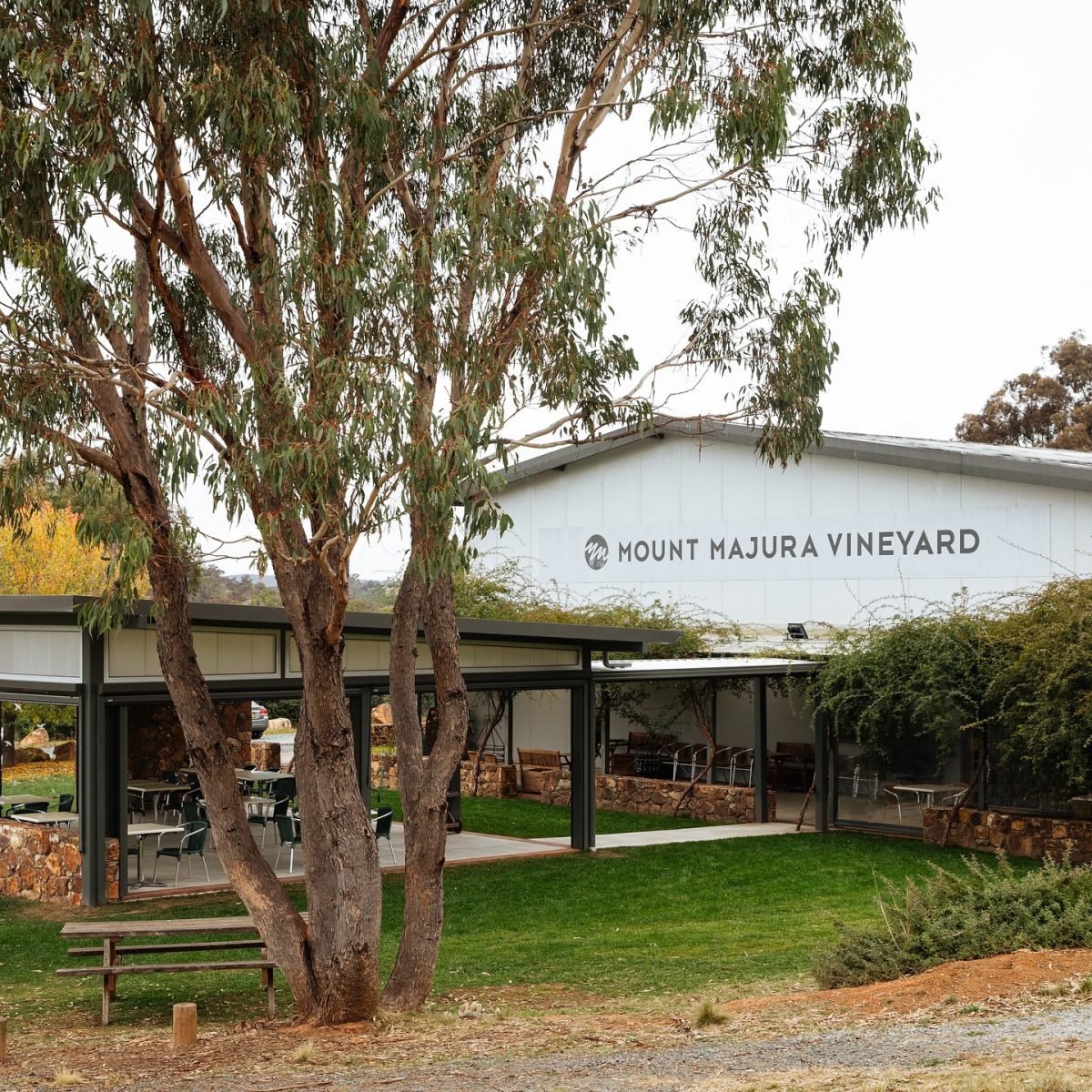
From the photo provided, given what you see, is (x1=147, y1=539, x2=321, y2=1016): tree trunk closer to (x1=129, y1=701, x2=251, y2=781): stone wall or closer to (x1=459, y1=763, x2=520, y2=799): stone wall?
(x1=129, y1=701, x2=251, y2=781): stone wall

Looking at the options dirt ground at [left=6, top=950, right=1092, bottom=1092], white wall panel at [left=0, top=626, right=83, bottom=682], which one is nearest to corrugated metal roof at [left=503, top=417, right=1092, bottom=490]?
white wall panel at [left=0, top=626, right=83, bottom=682]

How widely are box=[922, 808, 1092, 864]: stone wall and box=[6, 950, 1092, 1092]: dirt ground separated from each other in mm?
9218

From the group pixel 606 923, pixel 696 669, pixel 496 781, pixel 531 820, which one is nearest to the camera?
pixel 606 923

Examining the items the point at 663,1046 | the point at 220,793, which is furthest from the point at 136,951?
the point at 663,1046

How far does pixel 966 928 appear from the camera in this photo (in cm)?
1004

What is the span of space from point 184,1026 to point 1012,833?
12961mm

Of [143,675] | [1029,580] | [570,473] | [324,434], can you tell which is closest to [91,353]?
[324,434]

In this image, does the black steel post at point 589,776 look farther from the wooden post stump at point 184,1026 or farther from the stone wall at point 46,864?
the wooden post stump at point 184,1026

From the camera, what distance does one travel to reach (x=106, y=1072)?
8.71m

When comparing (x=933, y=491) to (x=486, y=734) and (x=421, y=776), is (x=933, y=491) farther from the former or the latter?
(x=421, y=776)

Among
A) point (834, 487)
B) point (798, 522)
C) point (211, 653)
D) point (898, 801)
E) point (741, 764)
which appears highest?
point (834, 487)

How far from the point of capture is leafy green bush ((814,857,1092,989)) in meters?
9.98

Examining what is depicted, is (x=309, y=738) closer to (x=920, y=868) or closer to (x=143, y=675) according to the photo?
(x=143, y=675)

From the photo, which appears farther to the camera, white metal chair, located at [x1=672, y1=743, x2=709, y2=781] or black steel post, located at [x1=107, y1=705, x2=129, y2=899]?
white metal chair, located at [x1=672, y1=743, x2=709, y2=781]
